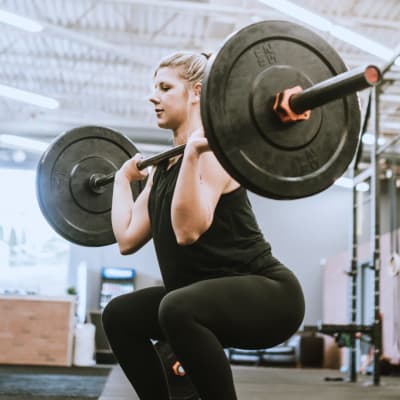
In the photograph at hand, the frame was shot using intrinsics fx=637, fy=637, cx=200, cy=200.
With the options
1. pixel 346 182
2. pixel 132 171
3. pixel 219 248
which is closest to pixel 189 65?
pixel 132 171

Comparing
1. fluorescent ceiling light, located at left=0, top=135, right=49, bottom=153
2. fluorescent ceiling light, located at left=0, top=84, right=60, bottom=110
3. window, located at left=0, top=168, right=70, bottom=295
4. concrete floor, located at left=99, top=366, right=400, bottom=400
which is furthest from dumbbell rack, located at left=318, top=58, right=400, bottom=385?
window, located at left=0, top=168, right=70, bottom=295

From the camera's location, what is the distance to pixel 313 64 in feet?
4.55

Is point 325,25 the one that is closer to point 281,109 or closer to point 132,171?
point 132,171

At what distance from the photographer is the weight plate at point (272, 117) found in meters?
1.28

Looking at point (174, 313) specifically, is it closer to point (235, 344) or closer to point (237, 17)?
point (235, 344)

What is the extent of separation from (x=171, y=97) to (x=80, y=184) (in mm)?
723

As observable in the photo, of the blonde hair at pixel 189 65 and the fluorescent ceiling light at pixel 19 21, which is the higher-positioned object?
the fluorescent ceiling light at pixel 19 21

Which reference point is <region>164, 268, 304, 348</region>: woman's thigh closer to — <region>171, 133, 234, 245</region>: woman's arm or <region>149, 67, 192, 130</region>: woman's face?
<region>171, 133, 234, 245</region>: woman's arm

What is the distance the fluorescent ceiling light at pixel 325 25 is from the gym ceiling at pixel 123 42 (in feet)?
0.08

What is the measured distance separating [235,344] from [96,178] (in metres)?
0.94

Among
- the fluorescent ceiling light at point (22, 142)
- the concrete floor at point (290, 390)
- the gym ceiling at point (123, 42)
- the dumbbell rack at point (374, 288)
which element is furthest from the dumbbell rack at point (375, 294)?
the fluorescent ceiling light at point (22, 142)

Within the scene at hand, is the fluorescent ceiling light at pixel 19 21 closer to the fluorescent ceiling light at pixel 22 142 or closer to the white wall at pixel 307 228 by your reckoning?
the fluorescent ceiling light at pixel 22 142

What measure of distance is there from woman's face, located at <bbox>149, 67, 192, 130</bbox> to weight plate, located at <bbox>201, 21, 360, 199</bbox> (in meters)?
0.33

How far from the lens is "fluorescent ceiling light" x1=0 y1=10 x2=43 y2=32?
21.0ft
